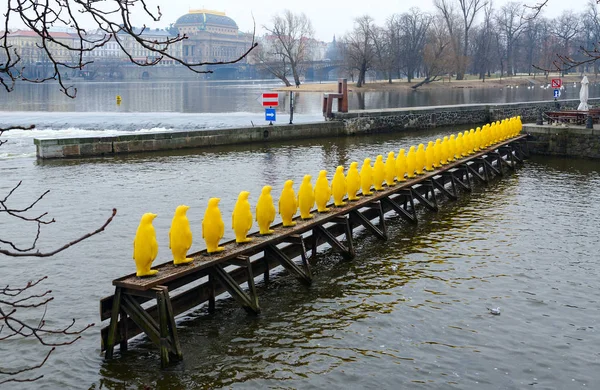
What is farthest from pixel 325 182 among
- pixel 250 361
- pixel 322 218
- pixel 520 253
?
pixel 250 361

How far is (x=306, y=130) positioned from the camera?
121 feet

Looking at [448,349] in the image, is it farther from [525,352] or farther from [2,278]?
[2,278]

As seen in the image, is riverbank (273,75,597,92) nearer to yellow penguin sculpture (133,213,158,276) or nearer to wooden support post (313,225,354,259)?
wooden support post (313,225,354,259)

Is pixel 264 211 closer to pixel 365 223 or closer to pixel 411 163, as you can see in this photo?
pixel 365 223

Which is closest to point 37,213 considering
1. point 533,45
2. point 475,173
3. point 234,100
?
point 475,173

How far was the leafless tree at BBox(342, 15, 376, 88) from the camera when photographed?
94.4 metres

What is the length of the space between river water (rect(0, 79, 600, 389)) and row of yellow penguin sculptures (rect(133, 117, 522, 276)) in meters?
1.21

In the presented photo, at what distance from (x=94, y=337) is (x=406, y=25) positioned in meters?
108

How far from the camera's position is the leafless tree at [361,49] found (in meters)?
94.4

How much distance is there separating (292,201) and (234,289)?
285 cm

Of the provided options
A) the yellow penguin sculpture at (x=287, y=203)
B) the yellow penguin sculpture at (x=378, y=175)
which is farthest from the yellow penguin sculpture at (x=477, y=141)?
the yellow penguin sculpture at (x=287, y=203)

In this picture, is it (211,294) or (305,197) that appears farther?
(305,197)

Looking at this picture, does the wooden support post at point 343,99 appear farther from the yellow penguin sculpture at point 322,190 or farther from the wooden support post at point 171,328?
the wooden support post at point 171,328

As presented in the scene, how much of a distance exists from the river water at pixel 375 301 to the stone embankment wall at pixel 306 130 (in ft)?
18.7
